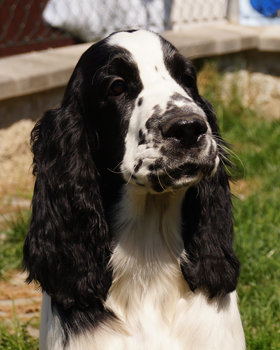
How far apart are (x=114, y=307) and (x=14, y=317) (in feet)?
3.42

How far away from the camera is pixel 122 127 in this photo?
2400 mm

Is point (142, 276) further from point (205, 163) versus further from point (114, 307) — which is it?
point (205, 163)

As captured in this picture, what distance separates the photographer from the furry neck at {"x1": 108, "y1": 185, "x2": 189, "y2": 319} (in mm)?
2504

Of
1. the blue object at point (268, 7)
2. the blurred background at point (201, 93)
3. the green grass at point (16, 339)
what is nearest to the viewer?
the green grass at point (16, 339)

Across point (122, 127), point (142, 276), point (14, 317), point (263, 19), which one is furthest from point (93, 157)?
point (263, 19)

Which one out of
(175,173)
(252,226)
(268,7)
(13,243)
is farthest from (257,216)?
(268,7)

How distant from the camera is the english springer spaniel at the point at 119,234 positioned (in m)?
2.42

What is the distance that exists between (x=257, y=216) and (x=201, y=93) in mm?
2317

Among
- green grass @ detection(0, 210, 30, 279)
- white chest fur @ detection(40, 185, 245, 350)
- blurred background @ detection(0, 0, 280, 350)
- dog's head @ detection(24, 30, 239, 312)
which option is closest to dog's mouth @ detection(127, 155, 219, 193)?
dog's head @ detection(24, 30, 239, 312)

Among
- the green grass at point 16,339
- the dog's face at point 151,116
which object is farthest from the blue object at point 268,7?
the green grass at point 16,339

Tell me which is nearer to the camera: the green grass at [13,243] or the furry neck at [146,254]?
the furry neck at [146,254]

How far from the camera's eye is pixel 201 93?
6250 millimetres

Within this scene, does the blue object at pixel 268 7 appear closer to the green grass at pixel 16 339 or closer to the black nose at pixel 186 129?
the green grass at pixel 16 339

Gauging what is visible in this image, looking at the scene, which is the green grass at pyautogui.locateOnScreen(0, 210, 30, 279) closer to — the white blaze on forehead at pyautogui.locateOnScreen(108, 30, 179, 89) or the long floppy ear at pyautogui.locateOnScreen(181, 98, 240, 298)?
the long floppy ear at pyautogui.locateOnScreen(181, 98, 240, 298)
